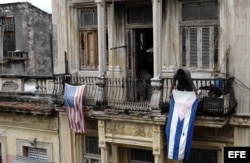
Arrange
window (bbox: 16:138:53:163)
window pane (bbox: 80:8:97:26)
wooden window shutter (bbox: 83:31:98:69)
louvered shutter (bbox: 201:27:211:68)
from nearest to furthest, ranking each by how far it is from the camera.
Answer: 1. louvered shutter (bbox: 201:27:211:68)
2. window pane (bbox: 80:8:97:26)
3. wooden window shutter (bbox: 83:31:98:69)
4. window (bbox: 16:138:53:163)

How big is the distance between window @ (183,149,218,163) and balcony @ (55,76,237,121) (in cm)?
154

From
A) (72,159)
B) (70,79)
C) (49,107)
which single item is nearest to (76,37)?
(70,79)

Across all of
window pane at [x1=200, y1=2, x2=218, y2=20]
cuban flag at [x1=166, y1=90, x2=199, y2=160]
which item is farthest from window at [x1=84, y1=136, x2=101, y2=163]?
window pane at [x1=200, y1=2, x2=218, y2=20]

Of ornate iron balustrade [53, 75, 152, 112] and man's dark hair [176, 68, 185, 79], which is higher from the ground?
man's dark hair [176, 68, 185, 79]

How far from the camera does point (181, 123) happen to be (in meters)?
9.68

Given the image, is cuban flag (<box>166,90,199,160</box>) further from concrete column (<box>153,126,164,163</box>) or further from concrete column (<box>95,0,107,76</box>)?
concrete column (<box>95,0,107,76</box>)

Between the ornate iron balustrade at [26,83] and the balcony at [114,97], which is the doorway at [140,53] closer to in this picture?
the balcony at [114,97]

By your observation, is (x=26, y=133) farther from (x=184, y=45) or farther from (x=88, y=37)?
(x=184, y=45)

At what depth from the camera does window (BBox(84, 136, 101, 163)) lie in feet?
41.5

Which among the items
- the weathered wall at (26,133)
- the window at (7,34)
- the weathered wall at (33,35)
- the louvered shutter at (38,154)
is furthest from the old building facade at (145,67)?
the window at (7,34)

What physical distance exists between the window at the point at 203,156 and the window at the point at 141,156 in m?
1.26

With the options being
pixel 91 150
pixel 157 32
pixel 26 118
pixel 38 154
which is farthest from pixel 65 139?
pixel 157 32

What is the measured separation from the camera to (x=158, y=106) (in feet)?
33.2

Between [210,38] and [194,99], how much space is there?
1897 mm
